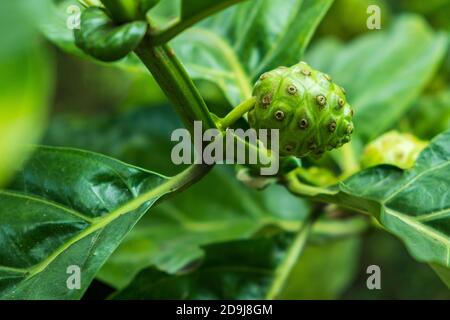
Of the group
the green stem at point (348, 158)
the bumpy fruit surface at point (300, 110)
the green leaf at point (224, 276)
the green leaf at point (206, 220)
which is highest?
the bumpy fruit surface at point (300, 110)

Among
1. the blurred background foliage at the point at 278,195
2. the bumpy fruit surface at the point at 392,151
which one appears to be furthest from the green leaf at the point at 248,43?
the bumpy fruit surface at the point at 392,151

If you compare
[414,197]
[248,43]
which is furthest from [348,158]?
[414,197]

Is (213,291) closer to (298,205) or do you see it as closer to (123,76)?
(298,205)

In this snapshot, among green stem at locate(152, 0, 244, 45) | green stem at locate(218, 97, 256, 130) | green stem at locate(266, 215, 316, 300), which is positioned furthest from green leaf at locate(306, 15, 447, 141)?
green stem at locate(152, 0, 244, 45)

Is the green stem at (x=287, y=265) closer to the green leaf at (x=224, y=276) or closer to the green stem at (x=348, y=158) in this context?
the green leaf at (x=224, y=276)

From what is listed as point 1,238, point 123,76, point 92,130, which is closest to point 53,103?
point 123,76
